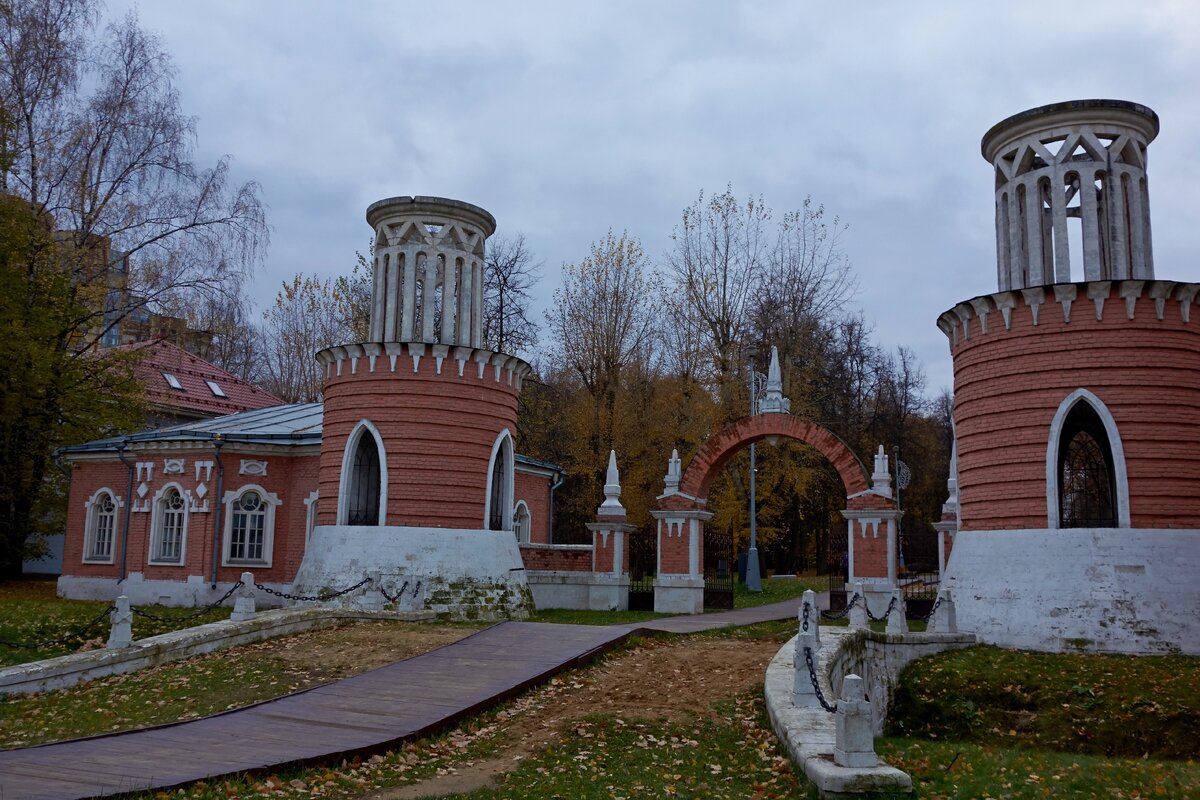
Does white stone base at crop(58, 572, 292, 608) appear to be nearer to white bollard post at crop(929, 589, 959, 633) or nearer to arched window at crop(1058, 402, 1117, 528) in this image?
white bollard post at crop(929, 589, 959, 633)

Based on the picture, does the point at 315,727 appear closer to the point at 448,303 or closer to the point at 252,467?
the point at 448,303

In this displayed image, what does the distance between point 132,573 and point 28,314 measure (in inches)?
287

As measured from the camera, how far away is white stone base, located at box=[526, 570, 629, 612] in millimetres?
23375

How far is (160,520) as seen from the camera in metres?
22.9

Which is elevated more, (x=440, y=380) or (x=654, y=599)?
(x=440, y=380)

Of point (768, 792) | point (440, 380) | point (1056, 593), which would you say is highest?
point (440, 380)

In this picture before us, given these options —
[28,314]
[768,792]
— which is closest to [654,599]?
[768,792]

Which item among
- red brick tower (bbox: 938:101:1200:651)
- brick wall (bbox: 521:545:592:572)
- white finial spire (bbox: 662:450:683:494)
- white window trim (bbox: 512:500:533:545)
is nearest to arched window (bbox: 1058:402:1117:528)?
red brick tower (bbox: 938:101:1200:651)

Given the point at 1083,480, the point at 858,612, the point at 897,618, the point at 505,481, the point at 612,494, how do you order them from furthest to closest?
the point at 612,494 → the point at 505,481 → the point at 1083,480 → the point at 858,612 → the point at 897,618

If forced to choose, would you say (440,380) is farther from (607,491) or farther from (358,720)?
(358,720)

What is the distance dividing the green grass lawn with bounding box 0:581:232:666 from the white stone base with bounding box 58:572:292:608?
1.50 feet

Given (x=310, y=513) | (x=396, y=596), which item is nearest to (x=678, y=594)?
(x=396, y=596)

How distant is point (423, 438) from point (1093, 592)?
1196 centimetres

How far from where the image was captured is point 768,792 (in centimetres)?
775
